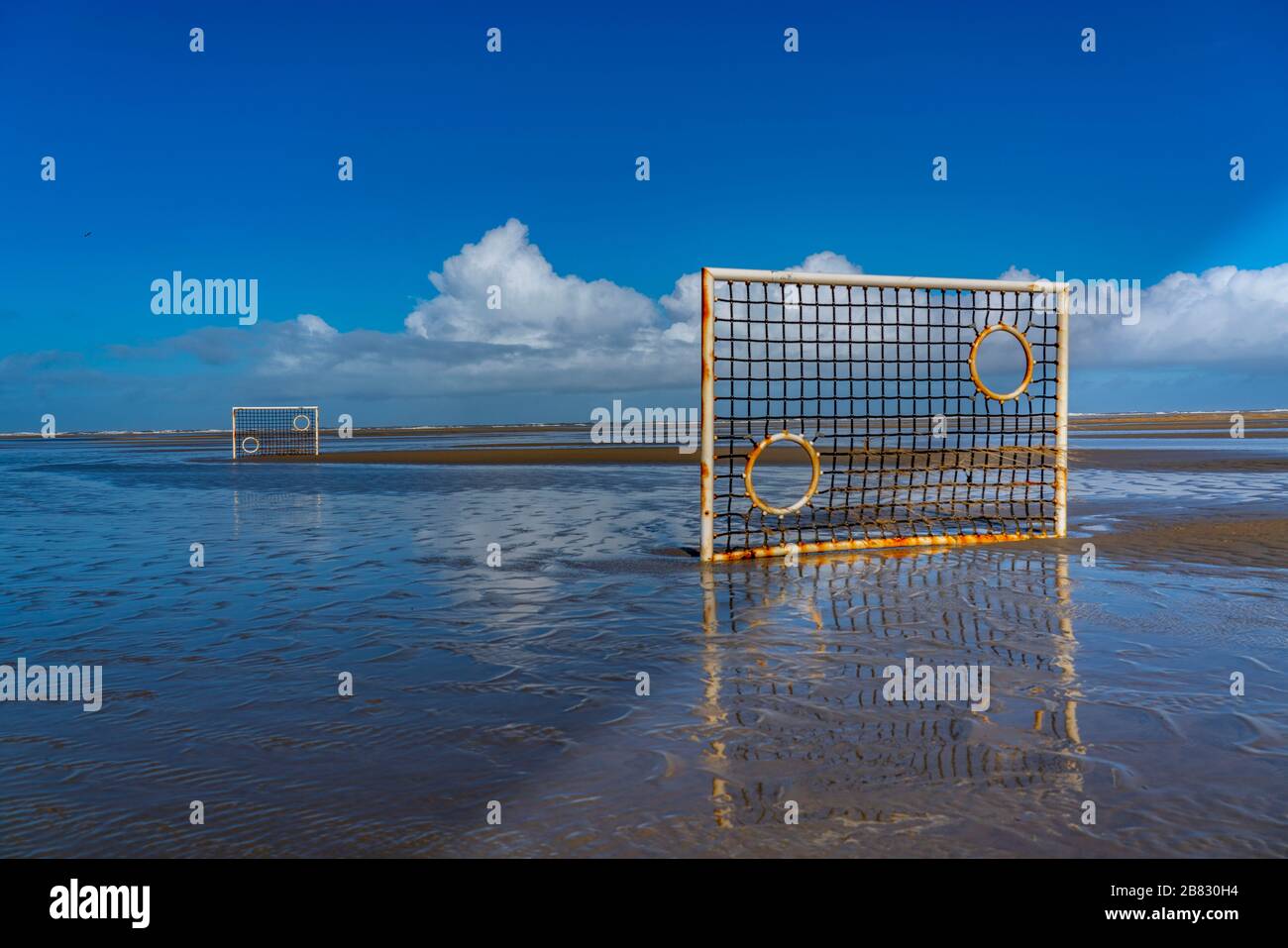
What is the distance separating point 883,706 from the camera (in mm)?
4281

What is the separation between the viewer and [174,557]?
9.31 meters

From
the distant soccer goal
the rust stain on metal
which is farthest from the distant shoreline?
the rust stain on metal

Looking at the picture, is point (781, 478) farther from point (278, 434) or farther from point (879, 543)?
point (278, 434)

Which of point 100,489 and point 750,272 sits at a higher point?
point 750,272

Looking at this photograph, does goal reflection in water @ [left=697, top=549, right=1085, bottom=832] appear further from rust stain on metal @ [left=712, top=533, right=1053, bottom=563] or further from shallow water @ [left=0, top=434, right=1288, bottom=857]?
rust stain on metal @ [left=712, top=533, right=1053, bottom=563]

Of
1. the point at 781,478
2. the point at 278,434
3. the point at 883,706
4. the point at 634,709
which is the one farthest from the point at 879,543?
the point at 278,434

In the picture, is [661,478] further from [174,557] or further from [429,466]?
[174,557]

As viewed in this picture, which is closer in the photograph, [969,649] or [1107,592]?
[969,649]

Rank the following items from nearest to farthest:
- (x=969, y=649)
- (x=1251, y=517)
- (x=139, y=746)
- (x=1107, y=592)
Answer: (x=139, y=746), (x=969, y=649), (x=1107, y=592), (x=1251, y=517)

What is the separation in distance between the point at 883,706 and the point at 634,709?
1258mm

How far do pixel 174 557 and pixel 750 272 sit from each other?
7.16 metres

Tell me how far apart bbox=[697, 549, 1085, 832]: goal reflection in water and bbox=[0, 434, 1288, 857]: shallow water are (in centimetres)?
2

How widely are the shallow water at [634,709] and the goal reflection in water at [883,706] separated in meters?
0.02
